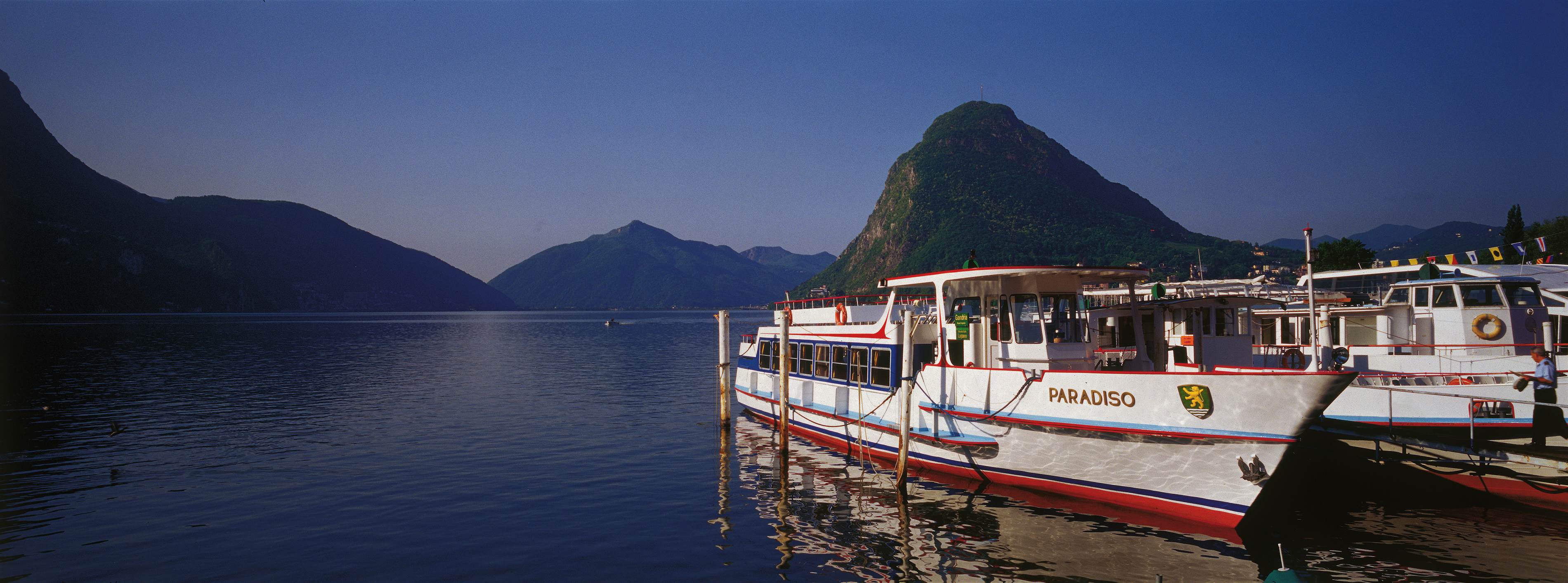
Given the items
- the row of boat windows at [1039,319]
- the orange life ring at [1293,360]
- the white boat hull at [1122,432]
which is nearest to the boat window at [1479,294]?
the orange life ring at [1293,360]

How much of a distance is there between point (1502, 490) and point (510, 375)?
49.0 meters

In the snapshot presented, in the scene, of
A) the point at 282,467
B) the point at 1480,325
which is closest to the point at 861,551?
the point at 282,467

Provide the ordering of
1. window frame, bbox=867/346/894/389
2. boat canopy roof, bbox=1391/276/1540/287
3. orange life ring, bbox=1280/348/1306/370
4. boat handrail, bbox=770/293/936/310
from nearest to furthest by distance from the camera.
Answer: window frame, bbox=867/346/894/389 < boat canopy roof, bbox=1391/276/1540/287 < orange life ring, bbox=1280/348/1306/370 < boat handrail, bbox=770/293/936/310

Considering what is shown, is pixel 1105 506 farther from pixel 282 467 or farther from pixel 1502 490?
pixel 282 467

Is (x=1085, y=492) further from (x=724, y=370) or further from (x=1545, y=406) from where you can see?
(x=724, y=370)

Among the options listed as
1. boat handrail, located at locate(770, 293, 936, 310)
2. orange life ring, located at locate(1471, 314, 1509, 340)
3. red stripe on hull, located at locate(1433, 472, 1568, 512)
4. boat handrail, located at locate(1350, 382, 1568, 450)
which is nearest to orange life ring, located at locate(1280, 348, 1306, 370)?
boat handrail, located at locate(1350, 382, 1568, 450)

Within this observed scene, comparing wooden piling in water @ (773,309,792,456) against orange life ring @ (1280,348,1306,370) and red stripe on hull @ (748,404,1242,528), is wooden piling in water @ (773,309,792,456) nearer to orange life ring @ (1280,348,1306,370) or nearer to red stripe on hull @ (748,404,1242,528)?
red stripe on hull @ (748,404,1242,528)

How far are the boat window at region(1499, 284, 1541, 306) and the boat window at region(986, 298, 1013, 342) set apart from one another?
1592 cm

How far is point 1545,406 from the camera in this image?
17.1 m

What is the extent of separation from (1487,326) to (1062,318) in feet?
48.6

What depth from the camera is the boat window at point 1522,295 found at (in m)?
23.1

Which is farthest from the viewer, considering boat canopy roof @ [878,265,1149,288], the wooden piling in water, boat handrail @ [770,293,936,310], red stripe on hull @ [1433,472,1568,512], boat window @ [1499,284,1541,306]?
boat handrail @ [770,293,936,310]

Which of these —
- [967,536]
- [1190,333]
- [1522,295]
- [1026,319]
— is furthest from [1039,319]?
[1522,295]

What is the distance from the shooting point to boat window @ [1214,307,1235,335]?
21.5 metres
